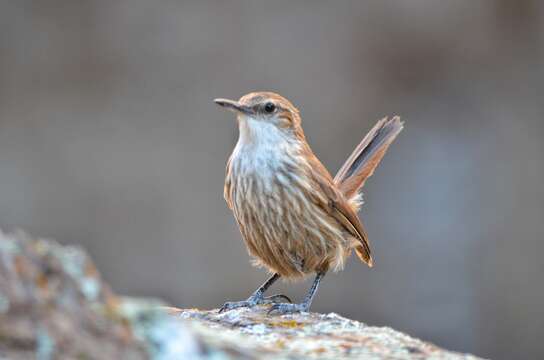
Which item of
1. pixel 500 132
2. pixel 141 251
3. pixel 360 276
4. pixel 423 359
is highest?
Result: pixel 500 132

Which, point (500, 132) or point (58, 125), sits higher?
point (58, 125)

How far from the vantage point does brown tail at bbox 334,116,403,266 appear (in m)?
6.58

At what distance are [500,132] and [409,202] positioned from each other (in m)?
1.46

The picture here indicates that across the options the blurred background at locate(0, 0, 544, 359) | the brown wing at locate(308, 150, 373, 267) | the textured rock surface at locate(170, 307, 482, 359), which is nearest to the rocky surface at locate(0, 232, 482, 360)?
the textured rock surface at locate(170, 307, 482, 359)

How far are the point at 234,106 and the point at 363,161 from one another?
4.07 ft

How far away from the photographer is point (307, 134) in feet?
36.7

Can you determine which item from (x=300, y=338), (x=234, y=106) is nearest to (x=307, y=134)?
(x=234, y=106)

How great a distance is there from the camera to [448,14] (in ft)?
38.7

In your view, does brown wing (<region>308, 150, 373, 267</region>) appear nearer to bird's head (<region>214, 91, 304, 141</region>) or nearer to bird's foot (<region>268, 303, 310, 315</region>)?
bird's head (<region>214, 91, 304, 141</region>)

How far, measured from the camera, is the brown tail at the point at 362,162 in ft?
21.6

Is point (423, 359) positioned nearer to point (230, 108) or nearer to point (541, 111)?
point (230, 108)

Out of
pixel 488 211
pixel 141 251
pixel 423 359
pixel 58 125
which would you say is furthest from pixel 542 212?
pixel 423 359

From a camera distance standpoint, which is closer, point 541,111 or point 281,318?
point 281,318

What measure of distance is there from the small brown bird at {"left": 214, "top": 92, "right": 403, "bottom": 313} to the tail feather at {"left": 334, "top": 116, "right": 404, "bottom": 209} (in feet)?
1.54
